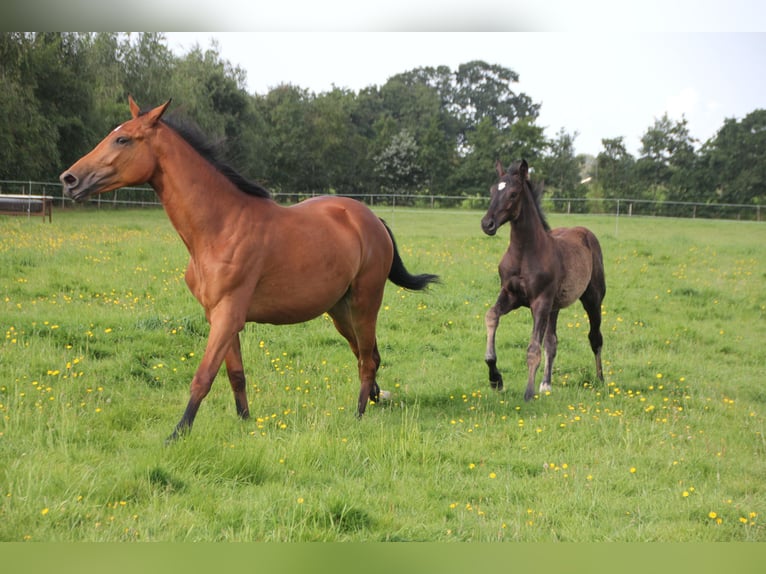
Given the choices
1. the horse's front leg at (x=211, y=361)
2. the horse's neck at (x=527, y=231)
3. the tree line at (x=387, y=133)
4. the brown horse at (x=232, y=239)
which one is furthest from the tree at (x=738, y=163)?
the horse's front leg at (x=211, y=361)

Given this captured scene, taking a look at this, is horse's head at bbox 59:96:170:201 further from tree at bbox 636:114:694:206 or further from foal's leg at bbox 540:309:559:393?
tree at bbox 636:114:694:206

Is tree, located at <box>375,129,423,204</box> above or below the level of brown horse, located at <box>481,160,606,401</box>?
above

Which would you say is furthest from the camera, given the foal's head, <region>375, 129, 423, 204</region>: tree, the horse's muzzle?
<region>375, 129, 423, 204</region>: tree

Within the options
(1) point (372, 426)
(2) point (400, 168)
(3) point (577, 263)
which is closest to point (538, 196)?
(3) point (577, 263)

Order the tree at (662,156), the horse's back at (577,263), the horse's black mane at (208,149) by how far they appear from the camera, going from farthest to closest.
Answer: the tree at (662,156) < the horse's back at (577,263) < the horse's black mane at (208,149)

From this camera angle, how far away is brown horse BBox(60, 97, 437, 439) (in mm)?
5035

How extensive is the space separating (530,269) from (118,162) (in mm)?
4358

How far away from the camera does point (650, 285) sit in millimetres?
13766

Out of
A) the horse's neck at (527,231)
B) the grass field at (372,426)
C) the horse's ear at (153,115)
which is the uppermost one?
the horse's ear at (153,115)

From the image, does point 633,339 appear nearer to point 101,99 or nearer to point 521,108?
point 101,99

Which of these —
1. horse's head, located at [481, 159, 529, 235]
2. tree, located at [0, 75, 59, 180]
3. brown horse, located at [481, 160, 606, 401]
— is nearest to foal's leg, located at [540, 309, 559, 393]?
brown horse, located at [481, 160, 606, 401]

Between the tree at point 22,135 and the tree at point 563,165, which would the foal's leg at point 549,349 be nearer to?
the tree at point 22,135

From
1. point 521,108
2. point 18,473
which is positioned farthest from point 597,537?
point 521,108

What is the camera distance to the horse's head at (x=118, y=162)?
4879 mm
